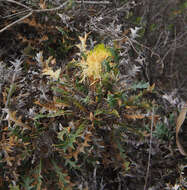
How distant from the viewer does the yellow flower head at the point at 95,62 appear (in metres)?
1.33

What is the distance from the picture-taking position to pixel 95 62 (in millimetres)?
1329

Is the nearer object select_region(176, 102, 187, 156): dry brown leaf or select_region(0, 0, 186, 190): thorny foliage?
select_region(0, 0, 186, 190): thorny foliage

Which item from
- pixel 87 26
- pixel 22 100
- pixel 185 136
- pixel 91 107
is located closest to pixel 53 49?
pixel 87 26

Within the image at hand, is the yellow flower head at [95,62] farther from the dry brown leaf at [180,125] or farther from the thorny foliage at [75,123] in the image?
the dry brown leaf at [180,125]

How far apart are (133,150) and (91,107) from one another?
473 mm

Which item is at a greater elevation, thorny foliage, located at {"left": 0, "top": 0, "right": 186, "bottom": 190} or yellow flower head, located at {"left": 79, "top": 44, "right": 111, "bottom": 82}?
yellow flower head, located at {"left": 79, "top": 44, "right": 111, "bottom": 82}

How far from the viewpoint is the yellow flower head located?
133cm

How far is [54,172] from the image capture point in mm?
1452

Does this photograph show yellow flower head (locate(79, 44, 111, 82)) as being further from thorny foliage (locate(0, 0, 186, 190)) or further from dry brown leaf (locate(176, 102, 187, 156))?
dry brown leaf (locate(176, 102, 187, 156))

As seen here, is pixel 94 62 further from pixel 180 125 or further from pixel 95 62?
pixel 180 125

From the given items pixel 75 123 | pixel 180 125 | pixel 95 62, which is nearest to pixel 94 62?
pixel 95 62

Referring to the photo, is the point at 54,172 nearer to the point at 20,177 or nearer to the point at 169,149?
the point at 20,177

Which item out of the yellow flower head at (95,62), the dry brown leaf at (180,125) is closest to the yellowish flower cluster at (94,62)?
the yellow flower head at (95,62)

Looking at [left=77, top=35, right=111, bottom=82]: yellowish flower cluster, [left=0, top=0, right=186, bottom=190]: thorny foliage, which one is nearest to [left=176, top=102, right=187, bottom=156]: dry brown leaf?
[left=0, top=0, right=186, bottom=190]: thorny foliage
